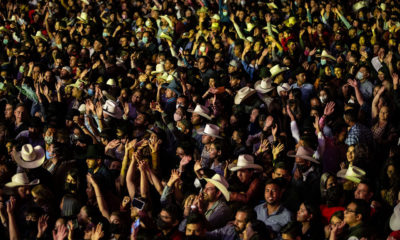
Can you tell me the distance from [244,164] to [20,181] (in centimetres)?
250

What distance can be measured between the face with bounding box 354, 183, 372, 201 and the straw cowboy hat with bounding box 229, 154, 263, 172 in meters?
1.13

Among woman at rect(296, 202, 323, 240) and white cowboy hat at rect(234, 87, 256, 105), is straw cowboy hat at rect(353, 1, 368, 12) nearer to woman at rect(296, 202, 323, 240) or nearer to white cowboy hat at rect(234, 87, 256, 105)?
white cowboy hat at rect(234, 87, 256, 105)

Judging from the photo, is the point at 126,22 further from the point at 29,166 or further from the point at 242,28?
the point at 29,166

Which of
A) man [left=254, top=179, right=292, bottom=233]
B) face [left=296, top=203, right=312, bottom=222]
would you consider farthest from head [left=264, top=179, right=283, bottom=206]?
face [left=296, top=203, right=312, bottom=222]

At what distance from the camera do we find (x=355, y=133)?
560 centimetres

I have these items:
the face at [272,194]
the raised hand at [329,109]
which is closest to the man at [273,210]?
the face at [272,194]

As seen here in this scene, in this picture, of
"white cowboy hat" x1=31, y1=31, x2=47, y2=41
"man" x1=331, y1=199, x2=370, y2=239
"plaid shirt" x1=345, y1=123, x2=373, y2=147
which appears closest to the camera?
"man" x1=331, y1=199, x2=370, y2=239

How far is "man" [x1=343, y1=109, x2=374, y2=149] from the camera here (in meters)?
5.54

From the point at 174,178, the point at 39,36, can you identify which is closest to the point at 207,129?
the point at 174,178

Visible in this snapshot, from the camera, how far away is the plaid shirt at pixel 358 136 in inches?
218

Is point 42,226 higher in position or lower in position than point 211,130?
lower

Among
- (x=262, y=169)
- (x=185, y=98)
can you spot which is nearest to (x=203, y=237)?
(x=262, y=169)

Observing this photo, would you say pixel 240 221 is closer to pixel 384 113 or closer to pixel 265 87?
pixel 384 113

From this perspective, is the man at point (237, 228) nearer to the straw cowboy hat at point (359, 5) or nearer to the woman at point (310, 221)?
the woman at point (310, 221)
